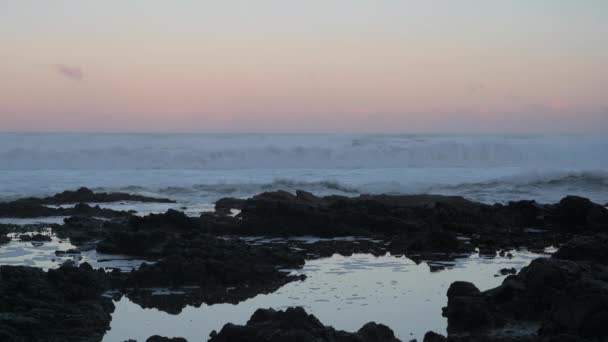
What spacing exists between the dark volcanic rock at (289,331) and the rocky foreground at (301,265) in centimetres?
1

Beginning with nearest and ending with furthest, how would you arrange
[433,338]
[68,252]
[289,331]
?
[289,331] → [433,338] → [68,252]

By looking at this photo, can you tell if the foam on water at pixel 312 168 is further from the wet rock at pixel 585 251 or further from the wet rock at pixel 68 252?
the wet rock at pixel 585 251

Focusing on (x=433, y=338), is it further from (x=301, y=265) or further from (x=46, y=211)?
(x=46, y=211)

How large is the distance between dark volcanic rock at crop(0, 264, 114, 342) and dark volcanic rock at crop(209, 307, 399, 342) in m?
1.48

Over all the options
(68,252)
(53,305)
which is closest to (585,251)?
(53,305)

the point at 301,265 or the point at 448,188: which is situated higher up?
the point at 301,265

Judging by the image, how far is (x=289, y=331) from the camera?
19.4 ft

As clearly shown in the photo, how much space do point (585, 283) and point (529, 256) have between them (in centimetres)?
568

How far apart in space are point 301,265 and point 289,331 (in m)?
5.34

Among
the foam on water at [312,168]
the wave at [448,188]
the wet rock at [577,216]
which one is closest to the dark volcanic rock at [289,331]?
the wet rock at [577,216]

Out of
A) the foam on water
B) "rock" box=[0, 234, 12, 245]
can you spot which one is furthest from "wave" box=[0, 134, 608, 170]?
"rock" box=[0, 234, 12, 245]

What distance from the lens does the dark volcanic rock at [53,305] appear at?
679cm

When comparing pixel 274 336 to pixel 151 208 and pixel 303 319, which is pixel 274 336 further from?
pixel 151 208

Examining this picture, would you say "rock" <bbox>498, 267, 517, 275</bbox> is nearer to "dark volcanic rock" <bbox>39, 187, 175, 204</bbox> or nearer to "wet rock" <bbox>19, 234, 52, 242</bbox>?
"wet rock" <bbox>19, 234, 52, 242</bbox>
